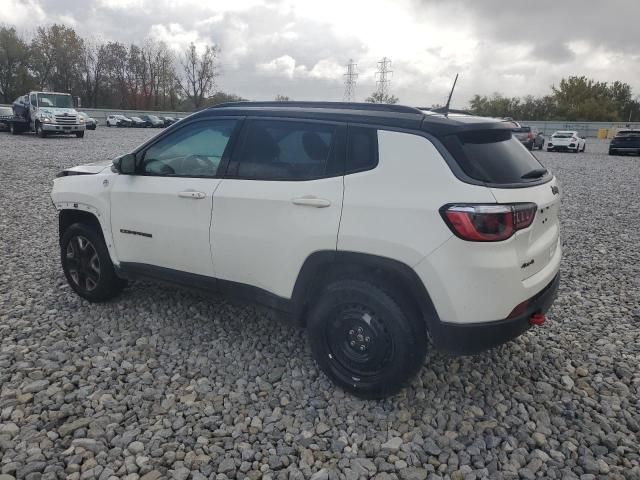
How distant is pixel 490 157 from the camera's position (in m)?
2.76

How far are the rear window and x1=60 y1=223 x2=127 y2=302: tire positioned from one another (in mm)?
3096

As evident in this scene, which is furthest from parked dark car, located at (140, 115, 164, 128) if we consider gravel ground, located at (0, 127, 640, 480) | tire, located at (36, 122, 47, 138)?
gravel ground, located at (0, 127, 640, 480)

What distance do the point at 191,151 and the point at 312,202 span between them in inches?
51.0

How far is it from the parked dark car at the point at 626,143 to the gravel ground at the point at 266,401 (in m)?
23.6

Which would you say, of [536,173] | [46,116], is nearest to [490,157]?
[536,173]

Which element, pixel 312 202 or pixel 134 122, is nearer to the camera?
pixel 312 202

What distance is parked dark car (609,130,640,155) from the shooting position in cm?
2377

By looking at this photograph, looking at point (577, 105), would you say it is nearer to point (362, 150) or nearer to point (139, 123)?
point (139, 123)

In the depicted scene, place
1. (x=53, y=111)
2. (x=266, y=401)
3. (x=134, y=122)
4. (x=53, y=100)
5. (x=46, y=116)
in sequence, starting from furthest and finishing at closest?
(x=134, y=122)
(x=53, y=100)
(x=53, y=111)
(x=46, y=116)
(x=266, y=401)

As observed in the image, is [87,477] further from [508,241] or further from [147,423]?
[508,241]

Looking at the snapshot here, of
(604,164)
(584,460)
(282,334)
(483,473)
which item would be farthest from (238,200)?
(604,164)

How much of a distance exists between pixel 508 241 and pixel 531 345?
163 centimetres

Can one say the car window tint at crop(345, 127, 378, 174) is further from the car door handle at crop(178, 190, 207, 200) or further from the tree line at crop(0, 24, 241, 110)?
the tree line at crop(0, 24, 241, 110)

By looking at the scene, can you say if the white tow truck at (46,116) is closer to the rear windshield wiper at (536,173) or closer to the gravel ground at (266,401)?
the gravel ground at (266,401)
